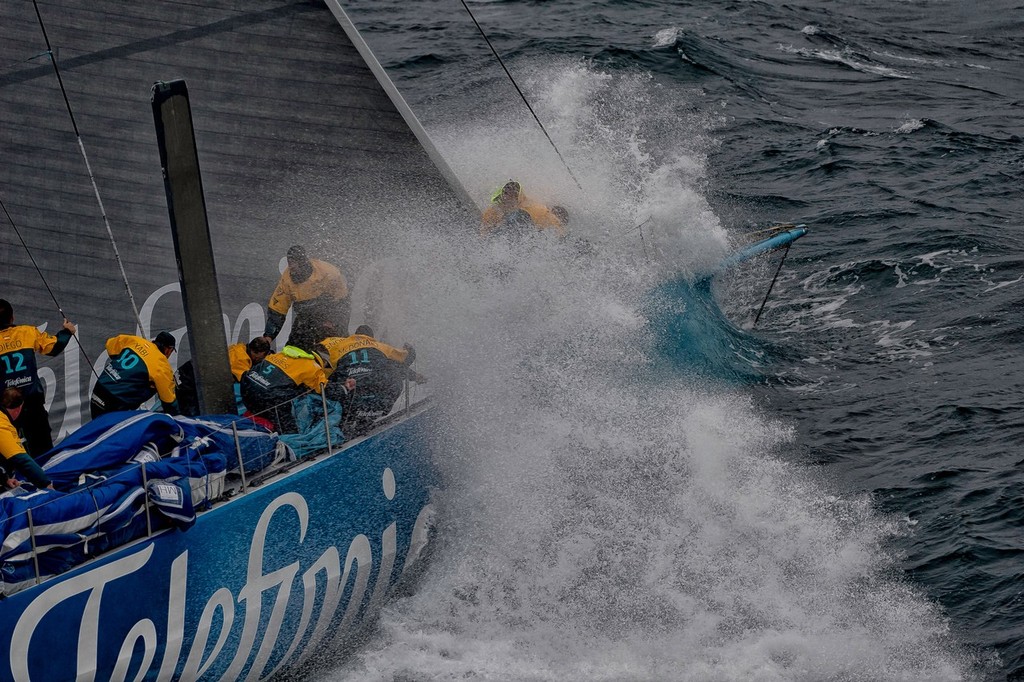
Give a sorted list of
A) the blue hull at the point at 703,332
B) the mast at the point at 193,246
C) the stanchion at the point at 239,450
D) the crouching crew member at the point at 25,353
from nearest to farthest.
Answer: the mast at the point at 193,246 → the stanchion at the point at 239,450 → the crouching crew member at the point at 25,353 → the blue hull at the point at 703,332

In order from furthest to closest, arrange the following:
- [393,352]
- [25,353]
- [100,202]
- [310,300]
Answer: [100,202] → [310,300] → [393,352] → [25,353]

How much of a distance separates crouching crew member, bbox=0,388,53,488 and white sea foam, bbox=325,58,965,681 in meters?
2.11

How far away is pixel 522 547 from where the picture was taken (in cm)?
768

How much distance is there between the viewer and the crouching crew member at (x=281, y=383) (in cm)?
720

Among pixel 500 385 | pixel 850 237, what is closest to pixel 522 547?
pixel 500 385

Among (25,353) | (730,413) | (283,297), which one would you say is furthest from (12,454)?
(730,413)

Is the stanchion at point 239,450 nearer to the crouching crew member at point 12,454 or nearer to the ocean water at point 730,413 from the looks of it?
the crouching crew member at point 12,454

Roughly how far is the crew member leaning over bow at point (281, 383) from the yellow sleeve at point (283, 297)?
1.09 m

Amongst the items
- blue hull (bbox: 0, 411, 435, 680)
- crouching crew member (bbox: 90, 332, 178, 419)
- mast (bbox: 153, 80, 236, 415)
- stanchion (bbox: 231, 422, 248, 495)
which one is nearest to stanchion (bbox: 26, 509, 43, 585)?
blue hull (bbox: 0, 411, 435, 680)

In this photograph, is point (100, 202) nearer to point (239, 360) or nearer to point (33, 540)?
point (239, 360)

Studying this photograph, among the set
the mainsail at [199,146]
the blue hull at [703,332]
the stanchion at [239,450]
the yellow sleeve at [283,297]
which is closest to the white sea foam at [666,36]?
the blue hull at [703,332]

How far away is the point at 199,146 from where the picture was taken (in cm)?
880

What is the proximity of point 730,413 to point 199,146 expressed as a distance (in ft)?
14.6

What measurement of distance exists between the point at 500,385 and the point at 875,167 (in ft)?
23.8
